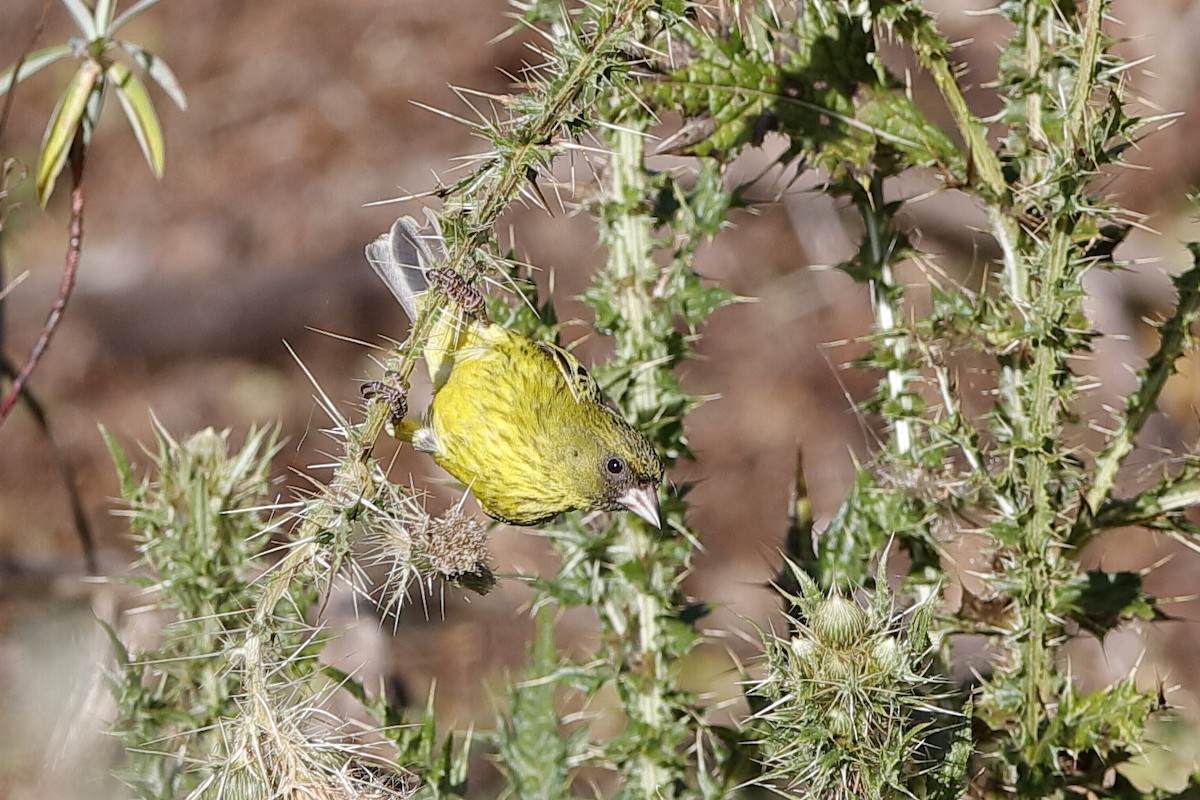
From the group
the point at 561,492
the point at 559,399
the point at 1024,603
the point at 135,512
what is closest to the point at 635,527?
the point at 561,492

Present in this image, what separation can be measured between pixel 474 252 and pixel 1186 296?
147 cm

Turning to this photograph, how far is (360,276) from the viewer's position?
21.9ft

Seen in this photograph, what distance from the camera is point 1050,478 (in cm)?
251

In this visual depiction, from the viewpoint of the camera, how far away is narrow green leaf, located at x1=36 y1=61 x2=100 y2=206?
2.63 meters

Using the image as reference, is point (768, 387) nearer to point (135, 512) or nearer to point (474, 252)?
point (135, 512)

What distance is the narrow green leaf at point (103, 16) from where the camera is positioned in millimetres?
2658

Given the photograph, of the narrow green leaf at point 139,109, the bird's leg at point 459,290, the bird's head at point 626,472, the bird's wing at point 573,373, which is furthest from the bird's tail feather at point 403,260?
the bird's head at point 626,472

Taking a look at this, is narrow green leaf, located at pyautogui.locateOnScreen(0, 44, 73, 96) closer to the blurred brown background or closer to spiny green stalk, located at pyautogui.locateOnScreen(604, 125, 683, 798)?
spiny green stalk, located at pyautogui.locateOnScreen(604, 125, 683, 798)

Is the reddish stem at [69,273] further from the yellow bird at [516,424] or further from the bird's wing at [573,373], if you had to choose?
the bird's wing at [573,373]

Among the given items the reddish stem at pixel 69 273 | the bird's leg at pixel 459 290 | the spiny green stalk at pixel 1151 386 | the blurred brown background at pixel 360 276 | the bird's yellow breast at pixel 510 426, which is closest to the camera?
the bird's leg at pixel 459 290

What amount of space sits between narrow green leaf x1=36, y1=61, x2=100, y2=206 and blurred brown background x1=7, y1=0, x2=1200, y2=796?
322 cm

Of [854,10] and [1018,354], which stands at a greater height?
[854,10]

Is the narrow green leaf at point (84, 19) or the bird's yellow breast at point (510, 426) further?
the bird's yellow breast at point (510, 426)

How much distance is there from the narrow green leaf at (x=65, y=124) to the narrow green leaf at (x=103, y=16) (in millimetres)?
75
